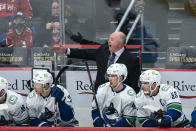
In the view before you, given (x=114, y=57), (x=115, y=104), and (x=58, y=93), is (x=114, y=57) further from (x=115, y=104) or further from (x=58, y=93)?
(x=58, y=93)

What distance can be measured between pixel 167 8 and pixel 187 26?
369 millimetres

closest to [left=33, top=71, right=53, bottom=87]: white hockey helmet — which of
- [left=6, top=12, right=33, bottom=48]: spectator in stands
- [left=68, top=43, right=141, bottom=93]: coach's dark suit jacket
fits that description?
[left=68, top=43, right=141, bottom=93]: coach's dark suit jacket

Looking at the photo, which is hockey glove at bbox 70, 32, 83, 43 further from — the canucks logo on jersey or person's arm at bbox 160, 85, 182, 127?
person's arm at bbox 160, 85, 182, 127

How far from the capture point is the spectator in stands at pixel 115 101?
775cm

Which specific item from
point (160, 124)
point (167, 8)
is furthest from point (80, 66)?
point (160, 124)

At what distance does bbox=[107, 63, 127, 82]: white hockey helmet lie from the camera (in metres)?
7.84

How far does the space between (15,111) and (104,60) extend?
1379 millimetres

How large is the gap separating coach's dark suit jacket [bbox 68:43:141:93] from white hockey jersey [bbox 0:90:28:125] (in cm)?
111

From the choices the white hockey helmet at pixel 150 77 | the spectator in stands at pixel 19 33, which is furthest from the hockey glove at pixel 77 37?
the white hockey helmet at pixel 150 77

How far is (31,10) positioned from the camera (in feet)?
30.4

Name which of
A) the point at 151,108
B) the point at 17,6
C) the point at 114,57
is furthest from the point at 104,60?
the point at 17,6

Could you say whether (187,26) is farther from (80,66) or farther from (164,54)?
(80,66)

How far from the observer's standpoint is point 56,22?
9273 millimetres

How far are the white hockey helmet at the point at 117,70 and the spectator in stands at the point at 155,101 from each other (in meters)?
0.27
